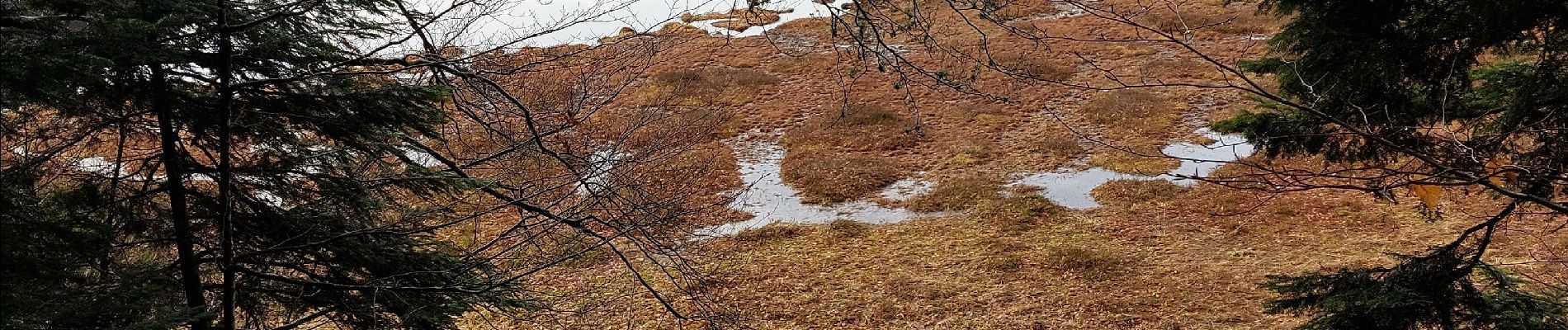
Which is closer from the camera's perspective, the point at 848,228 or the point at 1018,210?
the point at 848,228

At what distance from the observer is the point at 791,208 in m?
11.9

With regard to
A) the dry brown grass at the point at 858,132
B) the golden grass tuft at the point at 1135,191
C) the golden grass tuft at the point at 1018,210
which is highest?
the dry brown grass at the point at 858,132

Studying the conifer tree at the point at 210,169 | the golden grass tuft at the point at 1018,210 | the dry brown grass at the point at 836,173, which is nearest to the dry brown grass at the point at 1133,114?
the golden grass tuft at the point at 1018,210

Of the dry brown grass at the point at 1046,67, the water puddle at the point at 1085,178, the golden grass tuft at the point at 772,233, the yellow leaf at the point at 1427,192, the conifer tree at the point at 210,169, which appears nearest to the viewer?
the yellow leaf at the point at 1427,192

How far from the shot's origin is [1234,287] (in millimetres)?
8406

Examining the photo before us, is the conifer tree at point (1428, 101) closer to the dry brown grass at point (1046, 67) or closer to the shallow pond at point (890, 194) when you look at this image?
the shallow pond at point (890, 194)

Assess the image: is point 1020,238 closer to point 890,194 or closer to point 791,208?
point 890,194

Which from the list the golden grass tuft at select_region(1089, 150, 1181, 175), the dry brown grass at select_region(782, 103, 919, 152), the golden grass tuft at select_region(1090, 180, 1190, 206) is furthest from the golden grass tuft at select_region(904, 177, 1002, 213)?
the dry brown grass at select_region(782, 103, 919, 152)

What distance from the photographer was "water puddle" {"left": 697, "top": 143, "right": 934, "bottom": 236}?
11281 millimetres

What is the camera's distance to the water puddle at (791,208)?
11281 millimetres

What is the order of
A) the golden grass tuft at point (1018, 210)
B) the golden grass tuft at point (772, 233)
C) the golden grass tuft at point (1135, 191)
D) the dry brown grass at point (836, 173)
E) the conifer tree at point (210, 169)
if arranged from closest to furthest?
1. the conifer tree at point (210, 169)
2. the golden grass tuft at point (1018, 210)
3. the golden grass tuft at point (772, 233)
4. the golden grass tuft at point (1135, 191)
5. the dry brown grass at point (836, 173)

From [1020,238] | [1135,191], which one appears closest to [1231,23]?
[1135,191]

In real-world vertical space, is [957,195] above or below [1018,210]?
above

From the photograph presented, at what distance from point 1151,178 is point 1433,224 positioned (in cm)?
319
